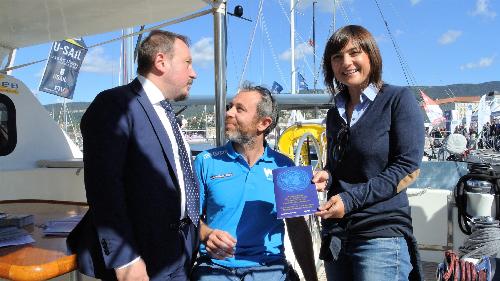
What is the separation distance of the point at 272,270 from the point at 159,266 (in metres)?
0.65

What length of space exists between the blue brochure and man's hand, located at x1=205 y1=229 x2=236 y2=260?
32 centimetres

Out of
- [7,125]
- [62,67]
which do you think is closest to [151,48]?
[7,125]

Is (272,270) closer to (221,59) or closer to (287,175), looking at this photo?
(287,175)

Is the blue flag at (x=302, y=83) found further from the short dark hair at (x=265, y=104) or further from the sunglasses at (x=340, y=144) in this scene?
the sunglasses at (x=340, y=144)

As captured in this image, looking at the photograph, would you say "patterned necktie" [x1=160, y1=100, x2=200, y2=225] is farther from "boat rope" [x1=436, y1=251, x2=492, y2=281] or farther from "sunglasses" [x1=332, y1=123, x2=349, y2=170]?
"boat rope" [x1=436, y1=251, x2=492, y2=281]

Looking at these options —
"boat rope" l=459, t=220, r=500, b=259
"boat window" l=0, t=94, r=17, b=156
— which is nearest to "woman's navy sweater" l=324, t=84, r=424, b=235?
"boat rope" l=459, t=220, r=500, b=259

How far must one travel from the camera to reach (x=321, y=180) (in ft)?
6.28

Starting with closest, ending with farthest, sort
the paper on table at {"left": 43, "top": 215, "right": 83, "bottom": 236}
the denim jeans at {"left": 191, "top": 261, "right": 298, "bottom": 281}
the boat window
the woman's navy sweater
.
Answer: the woman's navy sweater < the denim jeans at {"left": 191, "top": 261, "right": 298, "bottom": 281} < the paper on table at {"left": 43, "top": 215, "right": 83, "bottom": 236} < the boat window

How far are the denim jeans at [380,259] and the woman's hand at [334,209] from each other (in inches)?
7.2

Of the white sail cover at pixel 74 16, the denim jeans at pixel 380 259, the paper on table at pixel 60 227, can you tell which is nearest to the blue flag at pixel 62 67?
the white sail cover at pixel 74 16

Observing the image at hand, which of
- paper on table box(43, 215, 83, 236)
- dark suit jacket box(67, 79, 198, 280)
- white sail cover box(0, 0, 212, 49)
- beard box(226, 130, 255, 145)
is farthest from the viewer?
white sail cover box(0, 0, 212, 49)

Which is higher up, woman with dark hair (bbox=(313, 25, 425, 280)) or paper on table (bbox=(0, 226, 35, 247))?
woman with dark hair (bbox=(313, 25, 425, 280))

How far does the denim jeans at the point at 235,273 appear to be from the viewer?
7.11 feet

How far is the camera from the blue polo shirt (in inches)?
87.7
